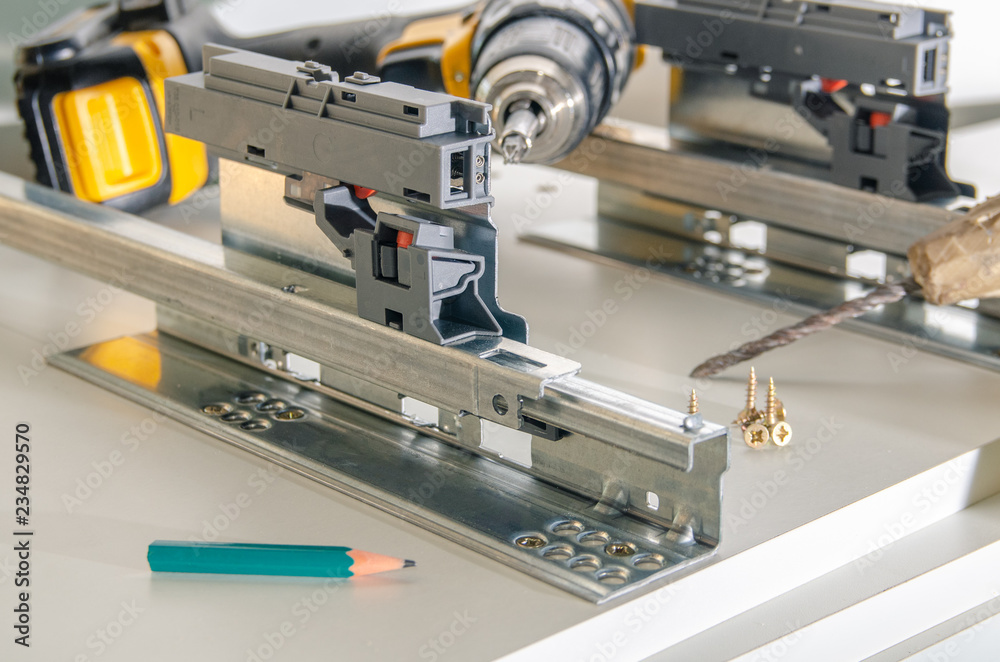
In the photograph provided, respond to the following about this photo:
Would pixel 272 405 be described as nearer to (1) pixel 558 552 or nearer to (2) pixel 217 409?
(2) pixel 217 409

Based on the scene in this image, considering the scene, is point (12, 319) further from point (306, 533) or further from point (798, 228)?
point (798, 228)

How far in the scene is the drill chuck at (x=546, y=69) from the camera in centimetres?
163

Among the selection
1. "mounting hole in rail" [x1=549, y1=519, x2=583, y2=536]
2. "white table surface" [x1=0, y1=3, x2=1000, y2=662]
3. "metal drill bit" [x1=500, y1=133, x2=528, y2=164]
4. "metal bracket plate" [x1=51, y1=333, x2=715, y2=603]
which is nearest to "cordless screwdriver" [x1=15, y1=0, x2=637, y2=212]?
"metal drill bit" [x1=500, y1=133, x2=528, y2=164]

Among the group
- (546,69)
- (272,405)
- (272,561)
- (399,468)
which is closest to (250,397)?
(272,405)

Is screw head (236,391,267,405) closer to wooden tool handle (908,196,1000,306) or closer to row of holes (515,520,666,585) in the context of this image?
row of holes (515,520,666,585)

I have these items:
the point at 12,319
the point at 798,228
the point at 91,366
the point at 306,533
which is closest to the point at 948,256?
the point at 798,228

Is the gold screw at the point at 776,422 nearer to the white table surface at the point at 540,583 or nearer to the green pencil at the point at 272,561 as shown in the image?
the white table surface at the point at 540,583

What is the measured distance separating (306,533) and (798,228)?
2.98ft

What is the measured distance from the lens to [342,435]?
1.29 m

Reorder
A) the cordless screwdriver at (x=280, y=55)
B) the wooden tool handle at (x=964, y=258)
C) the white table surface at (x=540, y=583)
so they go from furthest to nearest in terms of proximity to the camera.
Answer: the cordless screwdriver at (x=280, y=55) → the wooden tool handle at (x=964, y=258) → the white table surface at (x=540, y=583)

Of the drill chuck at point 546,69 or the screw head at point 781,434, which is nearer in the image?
the screw head at point 781,434

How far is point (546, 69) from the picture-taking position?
1632mm

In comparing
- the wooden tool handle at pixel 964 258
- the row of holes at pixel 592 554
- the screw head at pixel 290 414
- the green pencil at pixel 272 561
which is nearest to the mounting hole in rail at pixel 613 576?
the row of holes at pixel 592 554

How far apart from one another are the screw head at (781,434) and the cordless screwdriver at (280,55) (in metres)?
0.49
